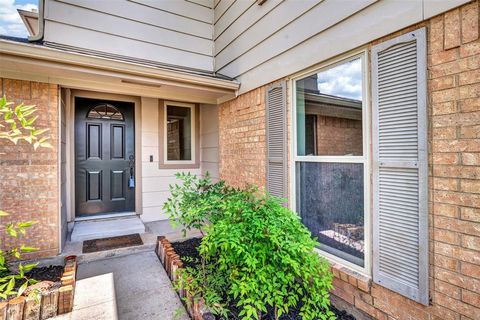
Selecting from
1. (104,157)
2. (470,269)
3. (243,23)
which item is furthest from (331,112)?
(104,157)

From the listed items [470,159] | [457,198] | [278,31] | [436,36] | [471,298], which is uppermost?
[278,31]

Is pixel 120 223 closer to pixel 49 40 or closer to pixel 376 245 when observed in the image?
pixel 49 40

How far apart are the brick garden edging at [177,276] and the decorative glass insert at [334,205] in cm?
113

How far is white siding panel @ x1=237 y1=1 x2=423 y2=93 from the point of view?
1770mm

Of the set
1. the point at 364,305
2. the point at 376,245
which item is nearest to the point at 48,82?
the point at 376,245

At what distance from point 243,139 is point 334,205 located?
164 cm

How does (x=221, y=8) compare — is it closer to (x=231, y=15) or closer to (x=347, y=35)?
(x=231, y=15)

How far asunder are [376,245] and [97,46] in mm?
3854

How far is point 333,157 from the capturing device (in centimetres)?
229

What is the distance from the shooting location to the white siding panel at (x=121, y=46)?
308 centimetres

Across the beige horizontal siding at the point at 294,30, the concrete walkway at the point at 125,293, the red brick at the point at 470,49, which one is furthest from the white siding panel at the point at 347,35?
the concrete walkway at the point at 125,293

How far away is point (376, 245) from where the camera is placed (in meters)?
1.94

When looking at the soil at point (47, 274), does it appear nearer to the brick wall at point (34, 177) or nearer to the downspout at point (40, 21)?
the brick wall at point (34, 177)

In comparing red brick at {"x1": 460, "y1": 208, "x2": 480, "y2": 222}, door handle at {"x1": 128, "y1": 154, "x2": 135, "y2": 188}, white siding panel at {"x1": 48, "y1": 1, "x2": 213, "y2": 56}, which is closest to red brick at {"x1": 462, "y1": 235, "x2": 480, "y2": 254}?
red brick at {"x1": 460, "y1": 208, "x2": 480, "y2": 222}
